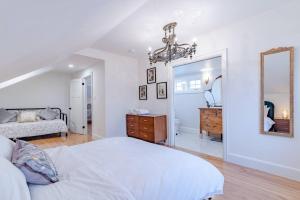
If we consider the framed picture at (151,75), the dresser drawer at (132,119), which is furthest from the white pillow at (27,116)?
the framed picture at (151,75)

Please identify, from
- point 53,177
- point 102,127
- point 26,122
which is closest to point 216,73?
point 102,127

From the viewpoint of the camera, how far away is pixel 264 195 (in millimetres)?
1938

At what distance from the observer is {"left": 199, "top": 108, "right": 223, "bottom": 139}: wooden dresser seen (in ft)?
14.6

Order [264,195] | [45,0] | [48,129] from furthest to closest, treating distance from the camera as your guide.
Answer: [48,129], [264,195], [45,0]

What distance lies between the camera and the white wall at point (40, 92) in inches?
210

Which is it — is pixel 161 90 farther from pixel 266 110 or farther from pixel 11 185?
pixel 11 185

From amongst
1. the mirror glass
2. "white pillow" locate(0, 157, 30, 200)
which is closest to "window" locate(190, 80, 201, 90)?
the mirror glass

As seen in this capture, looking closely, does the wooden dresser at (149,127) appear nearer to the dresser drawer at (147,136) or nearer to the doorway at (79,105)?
the dresser drawer at (147,136)

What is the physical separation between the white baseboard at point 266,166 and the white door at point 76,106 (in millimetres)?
4518

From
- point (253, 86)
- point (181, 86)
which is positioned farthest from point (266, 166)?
point (181, 86)

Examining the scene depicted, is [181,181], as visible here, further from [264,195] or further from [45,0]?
[45,0]

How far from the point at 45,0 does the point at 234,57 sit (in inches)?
113

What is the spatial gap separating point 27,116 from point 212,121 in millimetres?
5314

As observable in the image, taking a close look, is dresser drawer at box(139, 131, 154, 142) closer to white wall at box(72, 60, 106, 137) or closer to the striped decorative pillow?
white wall at box(72, 60, 106, 137)
